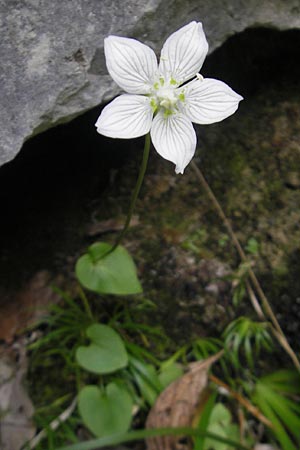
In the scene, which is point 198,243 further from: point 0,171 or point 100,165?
point 0,171

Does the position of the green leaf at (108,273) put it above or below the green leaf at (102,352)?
above

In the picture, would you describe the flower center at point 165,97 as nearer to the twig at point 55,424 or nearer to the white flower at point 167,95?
the white flower at point 167,95

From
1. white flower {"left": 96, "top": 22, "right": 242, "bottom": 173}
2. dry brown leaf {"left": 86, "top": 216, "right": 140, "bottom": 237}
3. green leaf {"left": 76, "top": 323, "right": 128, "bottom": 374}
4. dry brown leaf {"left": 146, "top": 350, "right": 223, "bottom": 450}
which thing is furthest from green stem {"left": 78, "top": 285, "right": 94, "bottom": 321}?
white flower {"left": 96, "top": 22, "right": 242, "bottom": 173}

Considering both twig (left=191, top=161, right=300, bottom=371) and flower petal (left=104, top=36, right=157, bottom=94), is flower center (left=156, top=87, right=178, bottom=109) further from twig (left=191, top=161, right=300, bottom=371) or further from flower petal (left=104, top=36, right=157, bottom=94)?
twig (left=191, top=161, right=300, bottom=371)

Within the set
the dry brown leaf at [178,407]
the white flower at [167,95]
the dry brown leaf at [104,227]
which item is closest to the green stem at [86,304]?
the dry brown leaf at [104,227]

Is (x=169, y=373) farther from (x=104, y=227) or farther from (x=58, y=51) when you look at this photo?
(x=58, y=51)

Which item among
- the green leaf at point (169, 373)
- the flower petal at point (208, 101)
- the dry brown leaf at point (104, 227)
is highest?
the flower petal at point (208, 101)

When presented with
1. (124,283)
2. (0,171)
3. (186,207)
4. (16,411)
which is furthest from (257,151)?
(16,411)

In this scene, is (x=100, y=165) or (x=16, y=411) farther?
(x=100, y=165)
